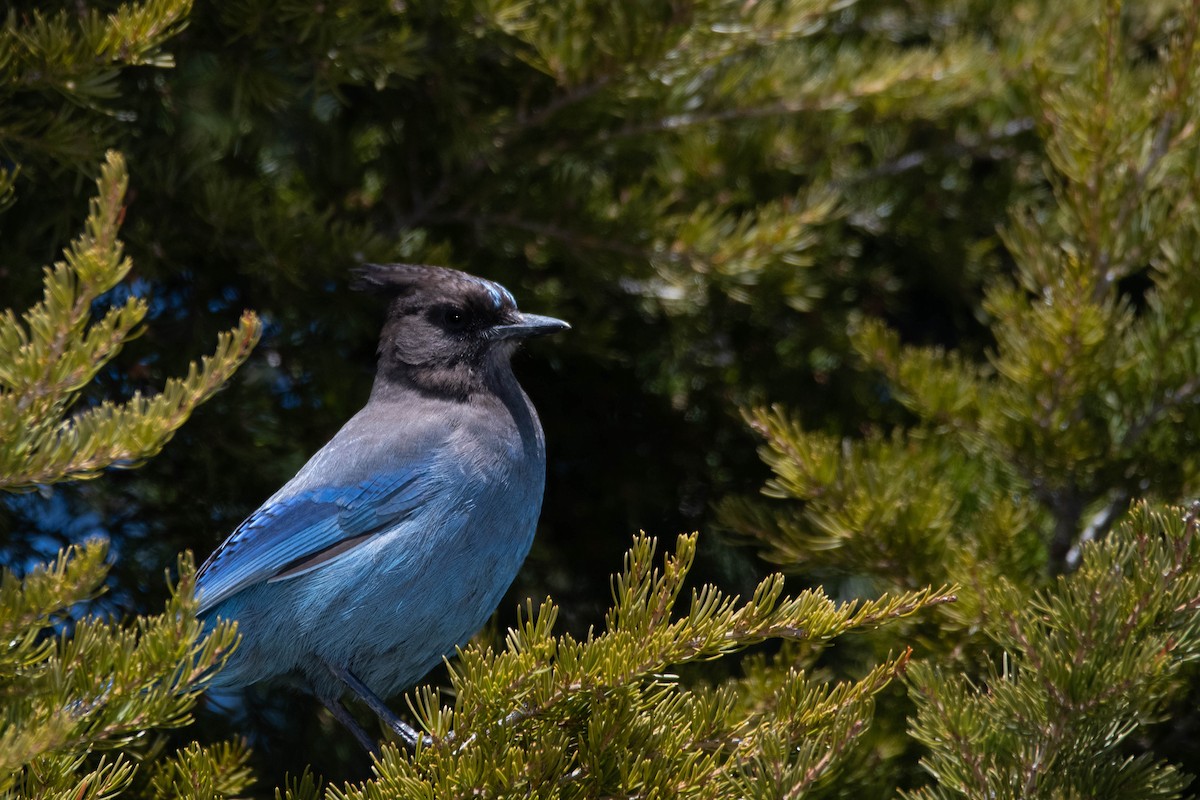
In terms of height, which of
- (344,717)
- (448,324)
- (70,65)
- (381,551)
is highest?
(70,65)

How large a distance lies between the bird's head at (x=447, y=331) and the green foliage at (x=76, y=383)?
909mm

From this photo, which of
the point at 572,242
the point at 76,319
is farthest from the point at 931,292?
the point at 76,319

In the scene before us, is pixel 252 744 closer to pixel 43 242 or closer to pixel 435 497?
pixel 435 497

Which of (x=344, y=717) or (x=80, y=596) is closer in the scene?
(x=80, y=596)

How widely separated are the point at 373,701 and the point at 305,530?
31cm

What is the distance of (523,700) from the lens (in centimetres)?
Answer: 161

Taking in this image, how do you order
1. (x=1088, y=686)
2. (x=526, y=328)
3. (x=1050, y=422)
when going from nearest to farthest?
(x=1088, y=686), (x=1050, y=422), (x=526, y=328)

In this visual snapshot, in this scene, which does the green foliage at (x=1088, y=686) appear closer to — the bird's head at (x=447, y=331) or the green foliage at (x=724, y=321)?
the green foliage at (x=724, y=321)

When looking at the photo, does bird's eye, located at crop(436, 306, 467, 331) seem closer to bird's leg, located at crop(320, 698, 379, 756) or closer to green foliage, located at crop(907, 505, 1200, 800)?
bird's leg, located at crop(320, 698, 379, 756)

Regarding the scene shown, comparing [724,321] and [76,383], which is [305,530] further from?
[724,321]

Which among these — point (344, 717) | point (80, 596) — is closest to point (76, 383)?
point (80, 596)

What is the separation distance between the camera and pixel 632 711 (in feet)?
5.44

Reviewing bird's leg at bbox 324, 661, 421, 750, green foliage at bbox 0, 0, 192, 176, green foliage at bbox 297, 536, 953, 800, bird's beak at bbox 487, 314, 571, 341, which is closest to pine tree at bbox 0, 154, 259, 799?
green foliage at bbox 297, 536, 953, 800

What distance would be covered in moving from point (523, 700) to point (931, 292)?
1.85m
